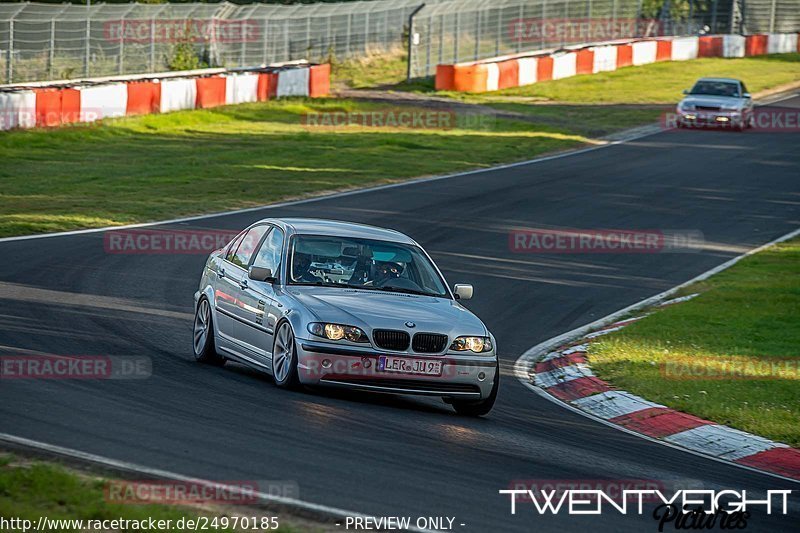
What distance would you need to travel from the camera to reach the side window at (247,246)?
1171 cm

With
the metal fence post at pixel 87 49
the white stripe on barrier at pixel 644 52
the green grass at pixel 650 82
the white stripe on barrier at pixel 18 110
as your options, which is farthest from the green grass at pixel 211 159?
the white stripe on barrier at pixel 644 52

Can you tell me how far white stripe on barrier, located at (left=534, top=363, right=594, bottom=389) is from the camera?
484 inches

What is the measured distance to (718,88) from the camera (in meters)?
38.8

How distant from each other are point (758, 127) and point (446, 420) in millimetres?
33795

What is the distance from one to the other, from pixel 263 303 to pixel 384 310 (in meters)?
1.16

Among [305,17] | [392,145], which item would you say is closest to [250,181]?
[392,145]

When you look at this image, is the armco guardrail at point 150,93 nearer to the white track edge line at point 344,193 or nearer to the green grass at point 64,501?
the white track edge line at point 344,193

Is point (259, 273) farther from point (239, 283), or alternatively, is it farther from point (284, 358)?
point (284, 358)

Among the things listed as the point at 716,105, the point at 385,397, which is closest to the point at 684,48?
the point at 716,105

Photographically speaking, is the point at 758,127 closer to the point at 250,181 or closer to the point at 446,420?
the point at 250,181

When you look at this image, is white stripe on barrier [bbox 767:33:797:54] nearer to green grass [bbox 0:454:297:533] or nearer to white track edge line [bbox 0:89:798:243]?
white track edge line [bbox 0:89:798:243]

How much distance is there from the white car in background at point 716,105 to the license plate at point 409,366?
3008 cm

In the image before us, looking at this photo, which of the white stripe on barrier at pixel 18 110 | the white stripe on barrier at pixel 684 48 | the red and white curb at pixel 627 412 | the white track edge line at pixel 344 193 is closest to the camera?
the red and white curb at pixel 627 412

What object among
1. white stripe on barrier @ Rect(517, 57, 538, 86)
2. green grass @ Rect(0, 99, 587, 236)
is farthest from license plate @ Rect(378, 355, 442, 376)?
white stripe on barrier @ Rect(517, 57, 538, 86)
